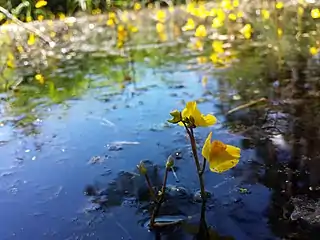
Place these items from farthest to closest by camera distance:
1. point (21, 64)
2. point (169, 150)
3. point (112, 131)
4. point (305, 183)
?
point (21, 64) < point (112, 131) < point (169, 150) < point (305, 183)

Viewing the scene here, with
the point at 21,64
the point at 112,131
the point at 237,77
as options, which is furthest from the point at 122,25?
the point at 112,131

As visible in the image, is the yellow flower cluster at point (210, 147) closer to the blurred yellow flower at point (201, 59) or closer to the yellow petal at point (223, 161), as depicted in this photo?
the yellow petal at point (223, 161)

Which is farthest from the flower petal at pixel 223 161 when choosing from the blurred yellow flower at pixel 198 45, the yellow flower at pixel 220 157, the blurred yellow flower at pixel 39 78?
the blurred yellow flower at pixel 198 45

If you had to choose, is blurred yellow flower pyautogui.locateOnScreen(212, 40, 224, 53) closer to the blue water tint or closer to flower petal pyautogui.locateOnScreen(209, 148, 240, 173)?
the blue water tint

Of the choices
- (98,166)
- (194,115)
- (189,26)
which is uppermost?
(194,115)

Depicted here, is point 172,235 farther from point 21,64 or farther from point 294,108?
point 21,64

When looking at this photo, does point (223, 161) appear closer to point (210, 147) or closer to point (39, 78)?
point (210, 147)

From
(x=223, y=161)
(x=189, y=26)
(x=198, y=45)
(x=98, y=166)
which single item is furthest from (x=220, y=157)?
(x=189, y=26)
